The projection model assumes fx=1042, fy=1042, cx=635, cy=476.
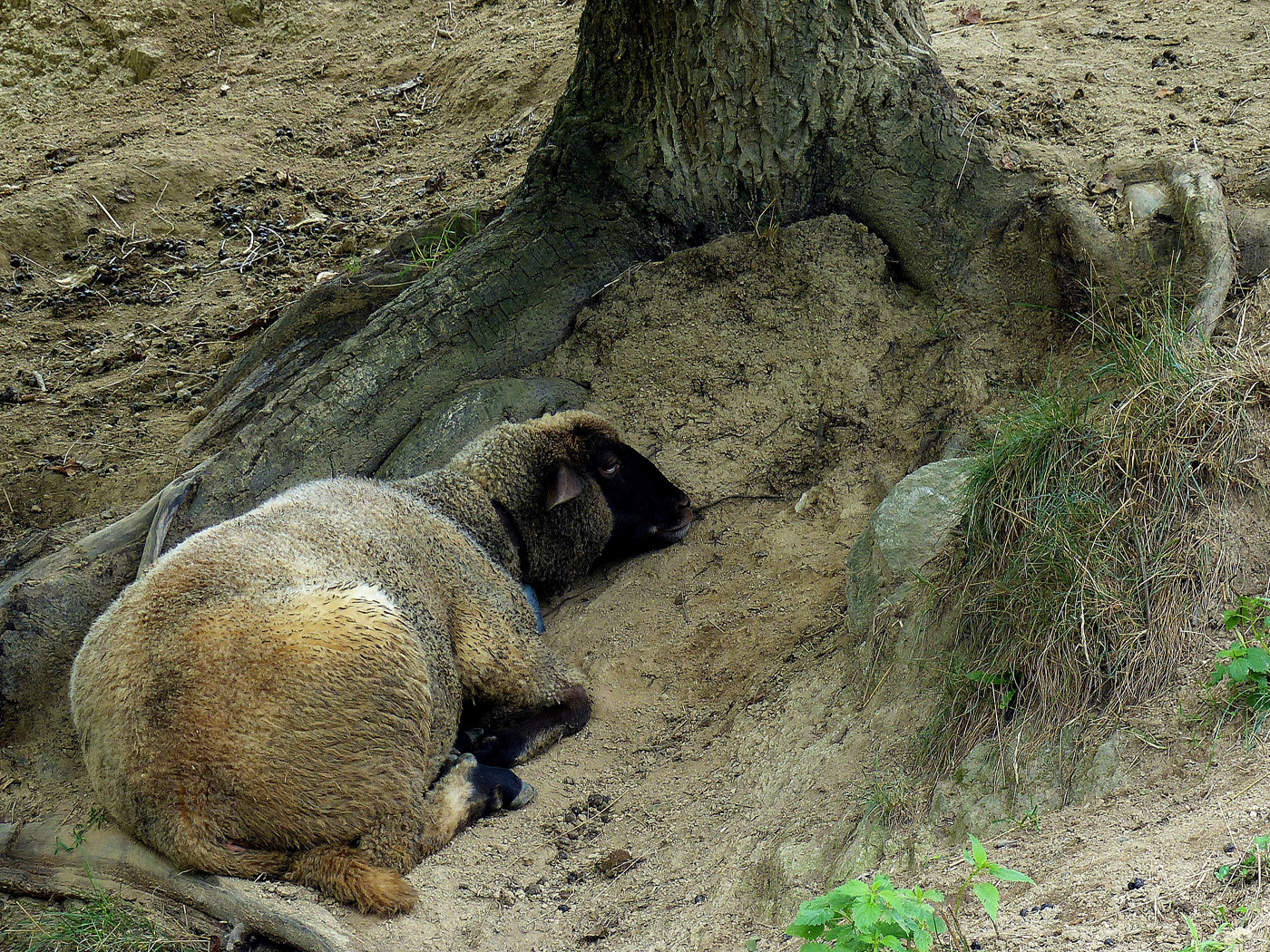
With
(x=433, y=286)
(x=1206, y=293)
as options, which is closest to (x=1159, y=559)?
(x=1206, y=293)

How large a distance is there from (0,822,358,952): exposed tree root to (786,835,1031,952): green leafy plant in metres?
1.73

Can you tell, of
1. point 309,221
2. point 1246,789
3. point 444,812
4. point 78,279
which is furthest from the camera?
point 309,221

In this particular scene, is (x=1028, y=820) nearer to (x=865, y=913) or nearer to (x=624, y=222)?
(x=865, y=913)

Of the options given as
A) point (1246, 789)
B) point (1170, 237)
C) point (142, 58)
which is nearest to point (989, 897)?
point (1246, 789)

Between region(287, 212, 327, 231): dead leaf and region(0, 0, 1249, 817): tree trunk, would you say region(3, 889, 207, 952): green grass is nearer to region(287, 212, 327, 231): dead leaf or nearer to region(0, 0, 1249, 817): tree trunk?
region(0, 0, 1249, 817): tree trunk

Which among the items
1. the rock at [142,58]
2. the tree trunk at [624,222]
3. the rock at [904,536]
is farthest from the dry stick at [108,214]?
the rock at [904,536]

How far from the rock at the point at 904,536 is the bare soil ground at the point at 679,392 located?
21cm

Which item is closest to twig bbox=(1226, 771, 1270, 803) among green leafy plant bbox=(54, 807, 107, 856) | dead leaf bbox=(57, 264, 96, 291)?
green leafy plant bbox=(54, 807, 107, 856)

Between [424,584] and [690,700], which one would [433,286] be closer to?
[424,584]

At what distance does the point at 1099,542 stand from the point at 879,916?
1.51 m

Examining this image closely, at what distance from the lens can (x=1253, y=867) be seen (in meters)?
2.34

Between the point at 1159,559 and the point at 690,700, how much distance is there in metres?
2.03

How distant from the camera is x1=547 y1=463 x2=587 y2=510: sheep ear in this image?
200 inches

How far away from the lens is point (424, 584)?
4453mm
